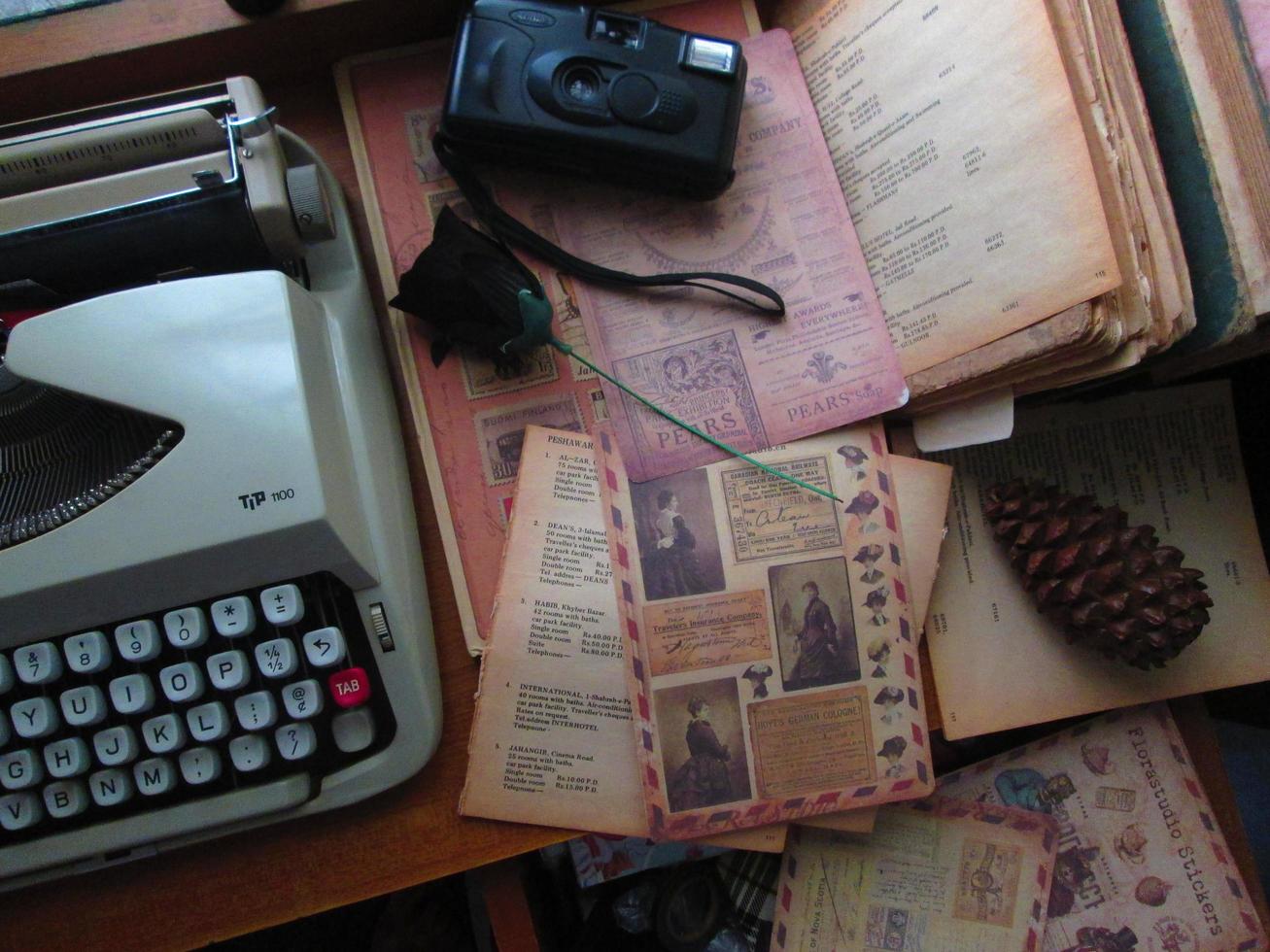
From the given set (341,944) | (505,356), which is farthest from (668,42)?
(341,944)

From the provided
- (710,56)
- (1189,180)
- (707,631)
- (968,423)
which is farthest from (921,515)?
(710,56)

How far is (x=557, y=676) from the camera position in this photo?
668 mm

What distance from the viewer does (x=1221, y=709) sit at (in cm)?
98

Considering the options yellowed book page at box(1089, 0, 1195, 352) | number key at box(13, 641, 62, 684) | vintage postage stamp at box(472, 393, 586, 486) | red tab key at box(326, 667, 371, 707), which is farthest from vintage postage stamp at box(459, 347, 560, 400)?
yellowed book page at box(1089, 0, 1195, 352)

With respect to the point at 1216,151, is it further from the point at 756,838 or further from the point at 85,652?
the point at 85,652

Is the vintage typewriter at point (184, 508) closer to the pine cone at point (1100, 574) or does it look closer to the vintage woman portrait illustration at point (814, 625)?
the vintage woman portrait illustration at point (814, 625)

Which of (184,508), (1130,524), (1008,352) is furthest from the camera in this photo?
(1130,524)

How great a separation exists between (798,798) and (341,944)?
2.19 ft

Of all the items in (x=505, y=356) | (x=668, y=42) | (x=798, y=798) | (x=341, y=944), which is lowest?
(x=341, y=944)

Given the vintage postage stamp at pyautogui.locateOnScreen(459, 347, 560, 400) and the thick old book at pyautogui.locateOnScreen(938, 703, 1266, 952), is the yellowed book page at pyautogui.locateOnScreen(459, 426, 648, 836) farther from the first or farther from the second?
the thick old book at pyautogui.locateOnScreen(938, 703, 1266, 952)

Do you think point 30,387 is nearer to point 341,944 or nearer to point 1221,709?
point 341,944

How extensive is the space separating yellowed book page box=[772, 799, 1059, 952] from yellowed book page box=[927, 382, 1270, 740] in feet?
0.47

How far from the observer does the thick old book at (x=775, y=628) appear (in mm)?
674

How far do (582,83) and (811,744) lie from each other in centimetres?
56
